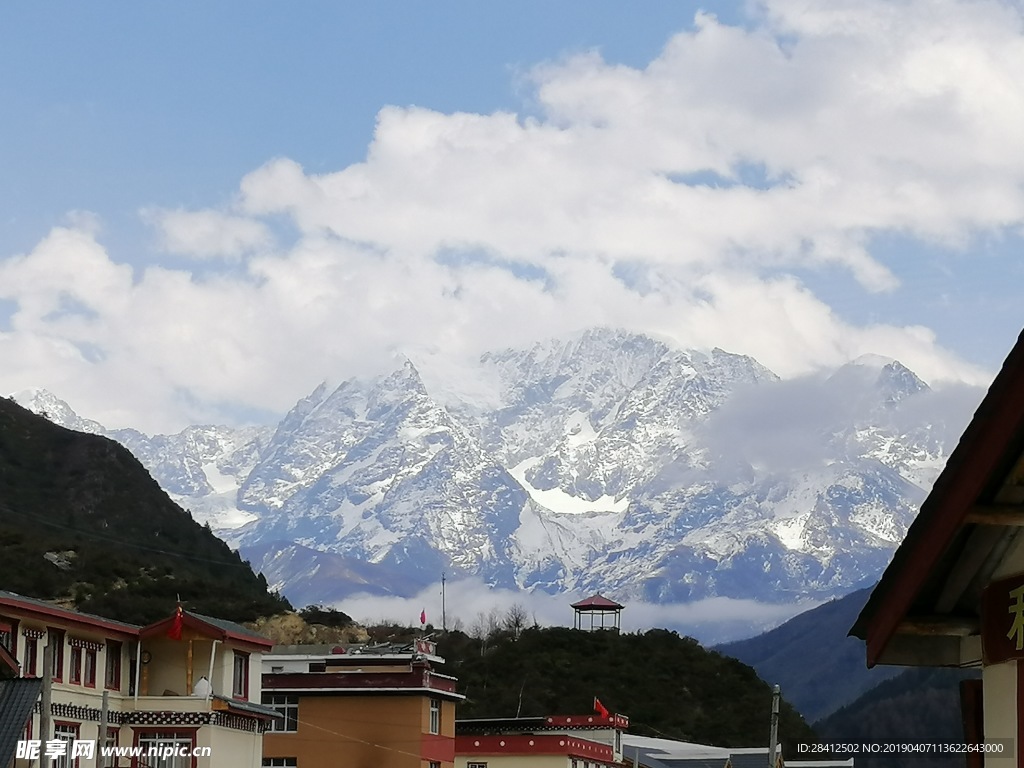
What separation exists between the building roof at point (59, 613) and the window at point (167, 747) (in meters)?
3.03

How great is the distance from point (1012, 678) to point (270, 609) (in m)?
112

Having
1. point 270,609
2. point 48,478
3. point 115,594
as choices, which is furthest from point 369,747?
point 48,478

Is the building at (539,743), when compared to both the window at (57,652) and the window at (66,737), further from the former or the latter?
the window at (66,737)

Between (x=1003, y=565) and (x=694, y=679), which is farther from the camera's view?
(x=694, y=679)

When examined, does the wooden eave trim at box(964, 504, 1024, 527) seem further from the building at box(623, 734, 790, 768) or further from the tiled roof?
the building at box(623, 734, 790, 768)

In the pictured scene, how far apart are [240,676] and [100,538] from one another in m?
90.3

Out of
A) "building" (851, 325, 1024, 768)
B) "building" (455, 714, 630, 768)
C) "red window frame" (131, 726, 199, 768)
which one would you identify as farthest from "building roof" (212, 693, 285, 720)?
"building" (851, 325, 1024, 768)

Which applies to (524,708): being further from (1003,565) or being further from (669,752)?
(1003,565)

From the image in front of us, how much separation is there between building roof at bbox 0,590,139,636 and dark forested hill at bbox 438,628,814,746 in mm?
71603

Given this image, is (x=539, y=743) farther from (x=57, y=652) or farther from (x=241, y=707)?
(x=57, y=652)

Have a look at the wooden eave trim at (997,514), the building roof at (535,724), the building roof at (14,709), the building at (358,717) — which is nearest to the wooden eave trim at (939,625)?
the wooden eave trim at (997,514)

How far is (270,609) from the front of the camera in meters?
118

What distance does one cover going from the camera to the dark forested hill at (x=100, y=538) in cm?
10506

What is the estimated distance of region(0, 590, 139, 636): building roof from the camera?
4531cm
